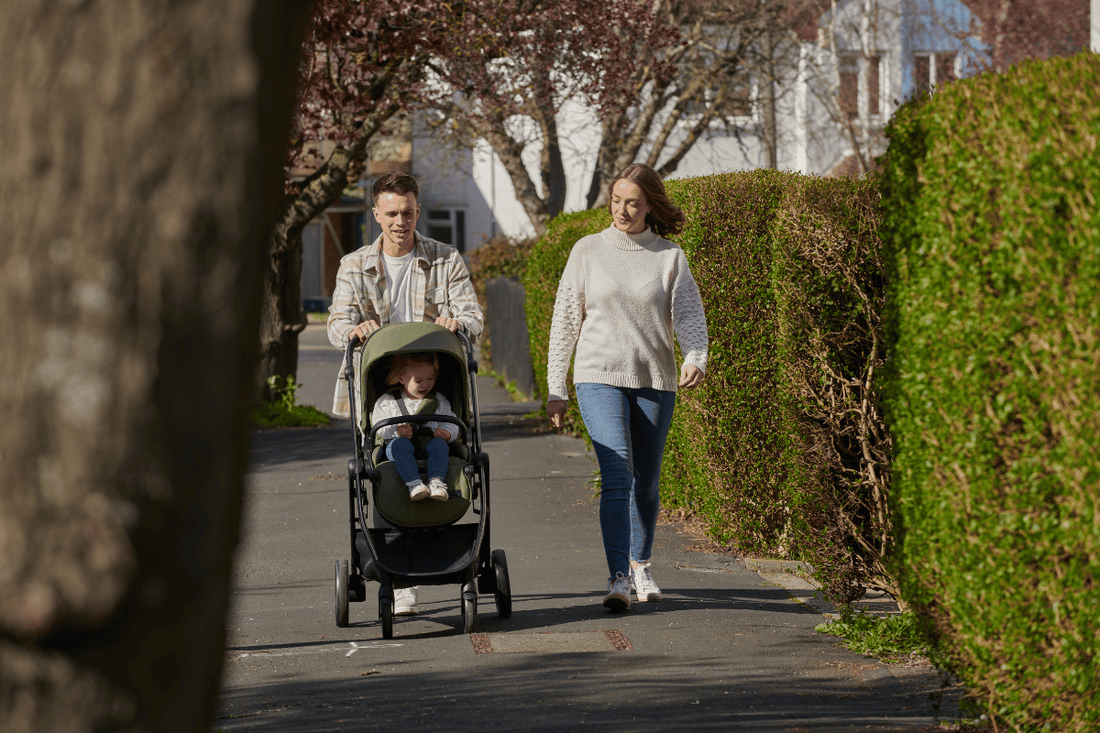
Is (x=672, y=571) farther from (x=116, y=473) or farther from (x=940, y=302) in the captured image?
(x=116, y=473)

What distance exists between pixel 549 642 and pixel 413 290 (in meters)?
1.94

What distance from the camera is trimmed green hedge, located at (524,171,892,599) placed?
5.57 m

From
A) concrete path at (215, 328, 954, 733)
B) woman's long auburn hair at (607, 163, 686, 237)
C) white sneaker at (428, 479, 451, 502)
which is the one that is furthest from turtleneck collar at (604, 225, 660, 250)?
concrete path at (215, 328, 954, 733)

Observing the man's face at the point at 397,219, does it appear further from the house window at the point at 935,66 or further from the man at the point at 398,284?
the house window at the point at 935,66

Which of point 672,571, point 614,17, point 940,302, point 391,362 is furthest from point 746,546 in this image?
point 614,17

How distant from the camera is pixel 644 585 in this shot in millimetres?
6754

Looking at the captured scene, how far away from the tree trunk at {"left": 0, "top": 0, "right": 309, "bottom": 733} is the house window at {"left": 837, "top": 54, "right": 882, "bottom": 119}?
30183mm

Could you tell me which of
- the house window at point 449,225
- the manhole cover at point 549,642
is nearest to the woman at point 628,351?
the manhole cover at point 549,642

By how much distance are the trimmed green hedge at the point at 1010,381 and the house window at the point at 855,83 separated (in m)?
28.0

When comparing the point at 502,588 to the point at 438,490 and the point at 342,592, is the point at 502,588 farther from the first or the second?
the point at 342,592

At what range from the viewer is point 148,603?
7.09ft

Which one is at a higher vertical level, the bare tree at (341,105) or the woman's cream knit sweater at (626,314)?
the bare tree at (341,105)

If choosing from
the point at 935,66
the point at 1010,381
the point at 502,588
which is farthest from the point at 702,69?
the point at 1010,381

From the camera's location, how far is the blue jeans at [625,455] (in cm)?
650
